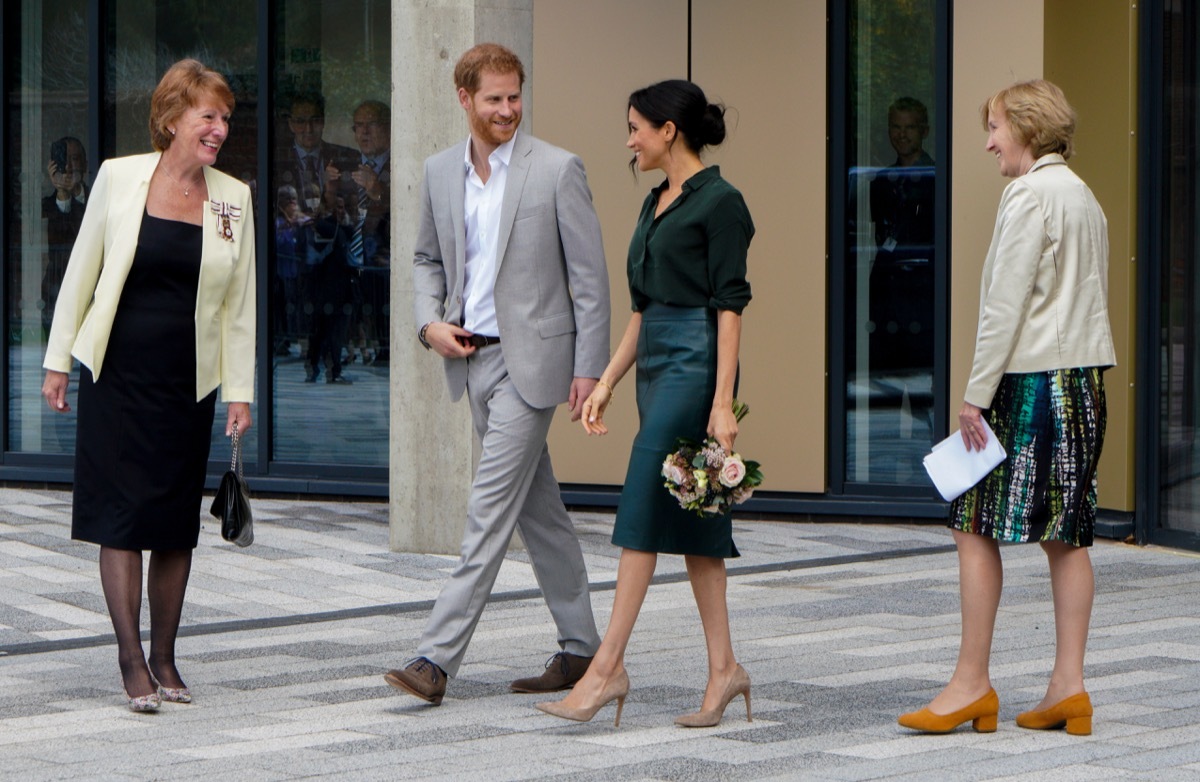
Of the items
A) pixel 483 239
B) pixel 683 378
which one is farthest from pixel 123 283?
pixel 683 378

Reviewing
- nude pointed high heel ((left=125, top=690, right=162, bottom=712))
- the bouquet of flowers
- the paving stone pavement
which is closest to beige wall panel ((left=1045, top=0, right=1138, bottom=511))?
the paving stone pavement

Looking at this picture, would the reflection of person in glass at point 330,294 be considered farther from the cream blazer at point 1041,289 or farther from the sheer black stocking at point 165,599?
the cream blazer at point 1041,289

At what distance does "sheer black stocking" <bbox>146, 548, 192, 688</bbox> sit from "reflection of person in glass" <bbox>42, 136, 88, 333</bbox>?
6.54 metres

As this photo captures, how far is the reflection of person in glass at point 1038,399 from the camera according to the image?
5359mm

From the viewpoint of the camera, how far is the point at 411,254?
9.22 meters

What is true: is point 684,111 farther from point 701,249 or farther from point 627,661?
point 627,661

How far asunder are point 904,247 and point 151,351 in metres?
5.53

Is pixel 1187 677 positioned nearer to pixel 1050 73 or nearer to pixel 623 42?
pixel 1050 73

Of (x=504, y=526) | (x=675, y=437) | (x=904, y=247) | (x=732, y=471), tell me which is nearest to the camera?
(x=732, y=471)

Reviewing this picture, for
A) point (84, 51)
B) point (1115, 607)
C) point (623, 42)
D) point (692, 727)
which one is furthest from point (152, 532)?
point (84, 51)

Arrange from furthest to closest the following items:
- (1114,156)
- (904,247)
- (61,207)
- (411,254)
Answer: (61,207) → (904,247) → (1114,156) → (411,254)

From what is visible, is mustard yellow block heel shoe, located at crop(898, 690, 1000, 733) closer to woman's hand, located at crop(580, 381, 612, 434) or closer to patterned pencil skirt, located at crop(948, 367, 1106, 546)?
patterned pencil skirt, located at crop(948, 367, 1106, 546)

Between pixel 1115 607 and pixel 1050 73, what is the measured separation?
11.3 ft

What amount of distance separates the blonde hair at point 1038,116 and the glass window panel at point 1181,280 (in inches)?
167
